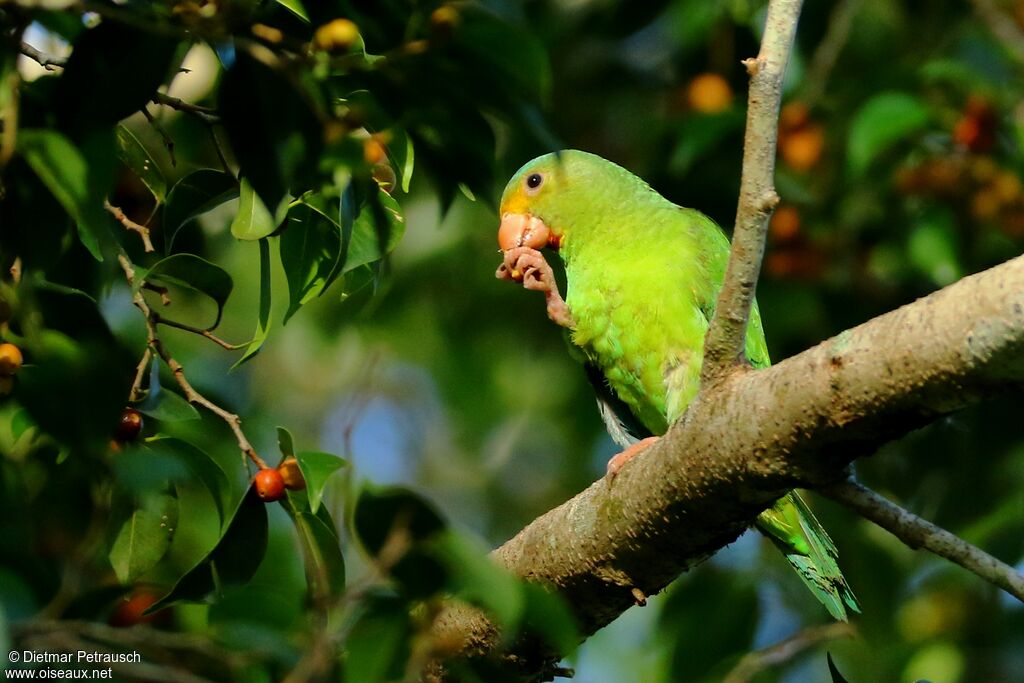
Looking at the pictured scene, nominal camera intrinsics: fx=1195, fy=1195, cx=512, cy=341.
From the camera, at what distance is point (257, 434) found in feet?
13.2

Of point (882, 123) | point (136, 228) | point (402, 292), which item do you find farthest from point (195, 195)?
point (402, 292)

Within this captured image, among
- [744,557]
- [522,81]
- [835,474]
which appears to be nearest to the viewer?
[522,81]

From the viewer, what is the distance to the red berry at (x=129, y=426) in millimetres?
1821

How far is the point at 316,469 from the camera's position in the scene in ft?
5.90

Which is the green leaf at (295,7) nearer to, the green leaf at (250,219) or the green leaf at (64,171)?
the green leaf at (250,219)

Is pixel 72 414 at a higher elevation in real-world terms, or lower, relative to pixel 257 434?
higher

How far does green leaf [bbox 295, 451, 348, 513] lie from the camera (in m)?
1.75

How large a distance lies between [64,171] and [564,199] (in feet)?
7.09

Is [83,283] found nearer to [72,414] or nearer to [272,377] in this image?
[72,414]

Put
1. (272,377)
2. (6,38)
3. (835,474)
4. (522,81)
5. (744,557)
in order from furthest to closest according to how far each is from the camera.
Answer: (272,377)
(744,557)
(835,474)
(522,81)
(6,38)

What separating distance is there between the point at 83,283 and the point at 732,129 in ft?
9.07

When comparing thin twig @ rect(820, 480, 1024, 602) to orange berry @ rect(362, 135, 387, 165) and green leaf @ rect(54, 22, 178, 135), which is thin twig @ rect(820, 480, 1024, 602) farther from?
green leaf @ rect(54, 22, 178, 135)

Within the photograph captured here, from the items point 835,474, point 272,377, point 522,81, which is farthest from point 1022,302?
point 272,377

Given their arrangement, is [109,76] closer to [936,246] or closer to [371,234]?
[371,234]
